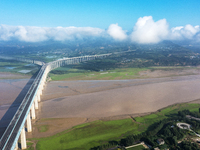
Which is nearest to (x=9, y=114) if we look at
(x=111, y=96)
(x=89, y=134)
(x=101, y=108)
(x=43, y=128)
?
(x=43, y=128)

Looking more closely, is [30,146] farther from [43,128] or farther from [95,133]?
[95,133]

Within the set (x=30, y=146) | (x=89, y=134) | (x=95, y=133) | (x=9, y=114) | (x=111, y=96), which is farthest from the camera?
(x=111, y=96)

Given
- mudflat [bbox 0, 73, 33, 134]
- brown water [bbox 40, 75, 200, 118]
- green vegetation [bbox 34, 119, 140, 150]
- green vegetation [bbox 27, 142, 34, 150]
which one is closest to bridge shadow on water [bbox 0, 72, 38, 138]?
mudflat [bbox 0, 73, 33, 134]

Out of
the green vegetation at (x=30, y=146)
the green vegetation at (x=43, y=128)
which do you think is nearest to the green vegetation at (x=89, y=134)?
the green vegetation at (x=30, y=146)

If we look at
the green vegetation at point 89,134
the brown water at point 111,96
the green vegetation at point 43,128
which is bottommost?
the green vegetation at point 89,134

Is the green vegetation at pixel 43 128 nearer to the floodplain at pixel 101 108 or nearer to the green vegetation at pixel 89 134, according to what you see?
the floodplain at pixel 101 108

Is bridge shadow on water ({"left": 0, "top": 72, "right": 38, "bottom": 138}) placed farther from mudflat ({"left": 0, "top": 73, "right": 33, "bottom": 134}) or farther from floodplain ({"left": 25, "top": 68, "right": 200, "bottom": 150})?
floodplain ({"left": 25, "top": 68, "right": 200, "bottom": 150})

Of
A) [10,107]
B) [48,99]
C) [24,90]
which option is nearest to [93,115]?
[48,99]
